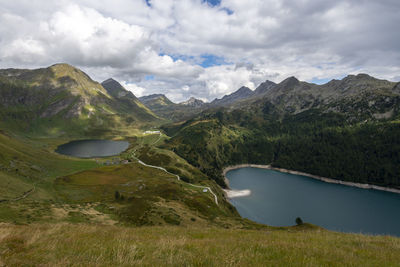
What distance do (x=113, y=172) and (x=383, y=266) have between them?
6252 inches

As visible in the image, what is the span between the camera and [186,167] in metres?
179

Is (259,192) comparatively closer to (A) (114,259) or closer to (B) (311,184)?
(B) (311,184)

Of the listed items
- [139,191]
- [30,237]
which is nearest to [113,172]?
[139,191]

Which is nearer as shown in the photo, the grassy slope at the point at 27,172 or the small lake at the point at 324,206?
the grassy slope at the point at 27,172

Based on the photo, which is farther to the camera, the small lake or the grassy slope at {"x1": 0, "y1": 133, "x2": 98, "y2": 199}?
the small lake

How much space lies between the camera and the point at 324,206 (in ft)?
473

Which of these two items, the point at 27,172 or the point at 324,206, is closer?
the point at 27,172

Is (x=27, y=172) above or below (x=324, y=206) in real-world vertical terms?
above

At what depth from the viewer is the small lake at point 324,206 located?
12006cm

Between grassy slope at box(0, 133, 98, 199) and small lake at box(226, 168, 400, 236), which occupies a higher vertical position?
grassy slope at box(0, 133, 98, 199)

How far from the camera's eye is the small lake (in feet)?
394

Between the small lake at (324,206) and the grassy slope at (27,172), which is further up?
the grassy slope at (27,172)

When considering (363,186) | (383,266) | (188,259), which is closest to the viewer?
(188,259)

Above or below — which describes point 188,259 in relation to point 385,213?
above
